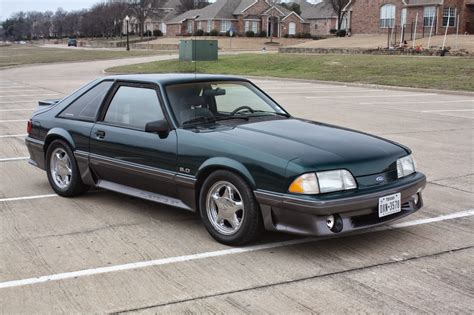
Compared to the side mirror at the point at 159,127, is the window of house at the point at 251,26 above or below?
above

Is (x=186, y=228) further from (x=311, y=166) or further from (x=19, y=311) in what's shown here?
(x=19, y=311)

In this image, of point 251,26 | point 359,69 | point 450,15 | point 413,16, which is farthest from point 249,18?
point 359,69

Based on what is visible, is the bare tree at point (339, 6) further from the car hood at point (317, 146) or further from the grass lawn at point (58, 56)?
the car hood at point (317, 146)

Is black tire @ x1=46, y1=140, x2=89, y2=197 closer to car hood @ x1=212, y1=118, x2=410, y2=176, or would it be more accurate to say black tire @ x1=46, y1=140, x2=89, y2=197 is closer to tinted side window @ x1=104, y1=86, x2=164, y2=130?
tinted side window @ x1=104, y1=86, x2=164, y2=130

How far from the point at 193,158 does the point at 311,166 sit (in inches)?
45.0

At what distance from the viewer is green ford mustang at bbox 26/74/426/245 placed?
462cm

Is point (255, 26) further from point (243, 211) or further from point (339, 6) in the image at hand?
point (243, 211)

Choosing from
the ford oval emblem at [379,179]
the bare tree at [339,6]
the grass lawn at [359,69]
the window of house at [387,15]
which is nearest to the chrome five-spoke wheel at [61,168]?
the ford oval emblem at [379,179]

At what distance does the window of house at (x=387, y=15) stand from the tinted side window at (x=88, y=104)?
173 feet

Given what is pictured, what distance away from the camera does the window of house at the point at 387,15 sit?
55.8 meters

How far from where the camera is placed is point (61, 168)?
6.71m

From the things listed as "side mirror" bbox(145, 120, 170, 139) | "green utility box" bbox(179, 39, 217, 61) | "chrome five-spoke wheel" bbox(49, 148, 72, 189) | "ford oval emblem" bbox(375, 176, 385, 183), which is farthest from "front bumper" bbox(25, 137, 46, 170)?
"green utility box" bbox(179, 39, 217, 61)

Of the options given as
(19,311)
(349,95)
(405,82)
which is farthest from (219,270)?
(405,82)

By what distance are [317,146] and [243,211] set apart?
32.7 inches
